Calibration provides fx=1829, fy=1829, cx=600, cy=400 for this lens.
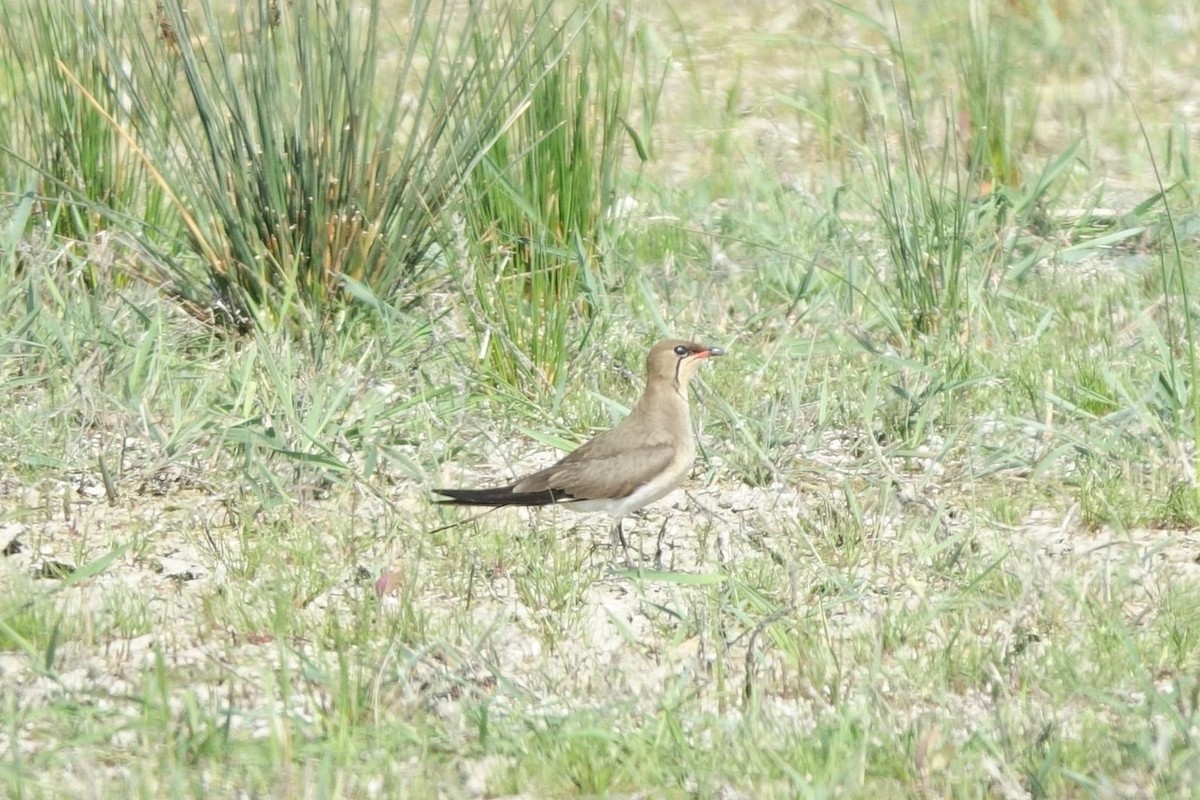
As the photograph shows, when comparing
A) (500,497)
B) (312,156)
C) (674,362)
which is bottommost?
(500,497)

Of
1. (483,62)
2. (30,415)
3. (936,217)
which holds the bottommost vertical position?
(30,415)

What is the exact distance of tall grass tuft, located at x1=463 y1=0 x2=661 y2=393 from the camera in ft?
16.3

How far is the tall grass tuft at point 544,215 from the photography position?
4973 mm

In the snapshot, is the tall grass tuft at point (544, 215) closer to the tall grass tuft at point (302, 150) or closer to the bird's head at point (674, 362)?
the tall grass tuft at point (302, 150)

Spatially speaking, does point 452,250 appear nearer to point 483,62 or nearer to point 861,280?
point 483,62

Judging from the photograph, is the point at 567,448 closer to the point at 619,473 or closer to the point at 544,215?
the point at 619,473

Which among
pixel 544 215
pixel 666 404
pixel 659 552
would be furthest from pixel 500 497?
pixel 544 215

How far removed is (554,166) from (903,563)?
1978 mm

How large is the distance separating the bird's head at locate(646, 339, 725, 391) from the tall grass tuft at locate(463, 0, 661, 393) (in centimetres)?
44

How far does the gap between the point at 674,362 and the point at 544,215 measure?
1.07 meters

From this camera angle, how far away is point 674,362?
15.0 ft

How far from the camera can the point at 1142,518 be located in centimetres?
416

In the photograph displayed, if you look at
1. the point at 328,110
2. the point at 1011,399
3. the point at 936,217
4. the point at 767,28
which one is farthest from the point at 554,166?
the point at 767,28

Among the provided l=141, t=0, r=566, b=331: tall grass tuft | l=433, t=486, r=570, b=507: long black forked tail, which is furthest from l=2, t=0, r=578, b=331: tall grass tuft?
l=433, t=486, r=570, b=507: long black forked tail
